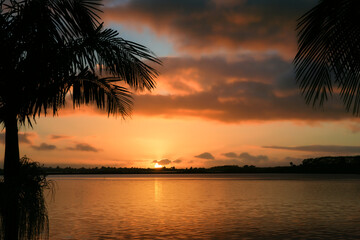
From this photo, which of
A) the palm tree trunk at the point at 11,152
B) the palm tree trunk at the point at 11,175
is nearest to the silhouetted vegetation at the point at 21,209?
the palm tree trunk at the point at 11,175

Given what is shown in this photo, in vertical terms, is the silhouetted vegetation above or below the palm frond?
below

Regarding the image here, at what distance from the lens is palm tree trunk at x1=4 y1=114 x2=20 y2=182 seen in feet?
34.9

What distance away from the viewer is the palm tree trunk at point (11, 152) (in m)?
10.6

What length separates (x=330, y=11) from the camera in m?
5.48

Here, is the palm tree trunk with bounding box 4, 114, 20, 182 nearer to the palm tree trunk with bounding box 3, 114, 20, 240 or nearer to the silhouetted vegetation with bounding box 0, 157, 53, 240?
the palm tree trunk with bounding box 3, 114, 20, 240

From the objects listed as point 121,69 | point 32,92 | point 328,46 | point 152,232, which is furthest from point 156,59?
point 152,232

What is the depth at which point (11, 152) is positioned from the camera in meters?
10.7

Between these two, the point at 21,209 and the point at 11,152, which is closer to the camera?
the point at 21,209

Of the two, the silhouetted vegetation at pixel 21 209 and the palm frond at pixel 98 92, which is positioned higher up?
the palm frond at pixel 98 92

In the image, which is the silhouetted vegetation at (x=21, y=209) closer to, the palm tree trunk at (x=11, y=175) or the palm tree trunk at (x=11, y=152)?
the palm tree trunk at (x=11, y=175)

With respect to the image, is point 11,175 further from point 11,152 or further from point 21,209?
point 21,209

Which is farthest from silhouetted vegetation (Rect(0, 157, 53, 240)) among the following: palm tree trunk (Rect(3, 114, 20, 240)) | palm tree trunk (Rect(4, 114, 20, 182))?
palm tree trunk (Rect(4, 114, 20, 182))

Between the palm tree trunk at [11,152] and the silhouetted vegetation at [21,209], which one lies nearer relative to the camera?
the silhouetted vegetation at [21,209]

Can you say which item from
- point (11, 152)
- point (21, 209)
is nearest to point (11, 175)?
point (11, 152)
